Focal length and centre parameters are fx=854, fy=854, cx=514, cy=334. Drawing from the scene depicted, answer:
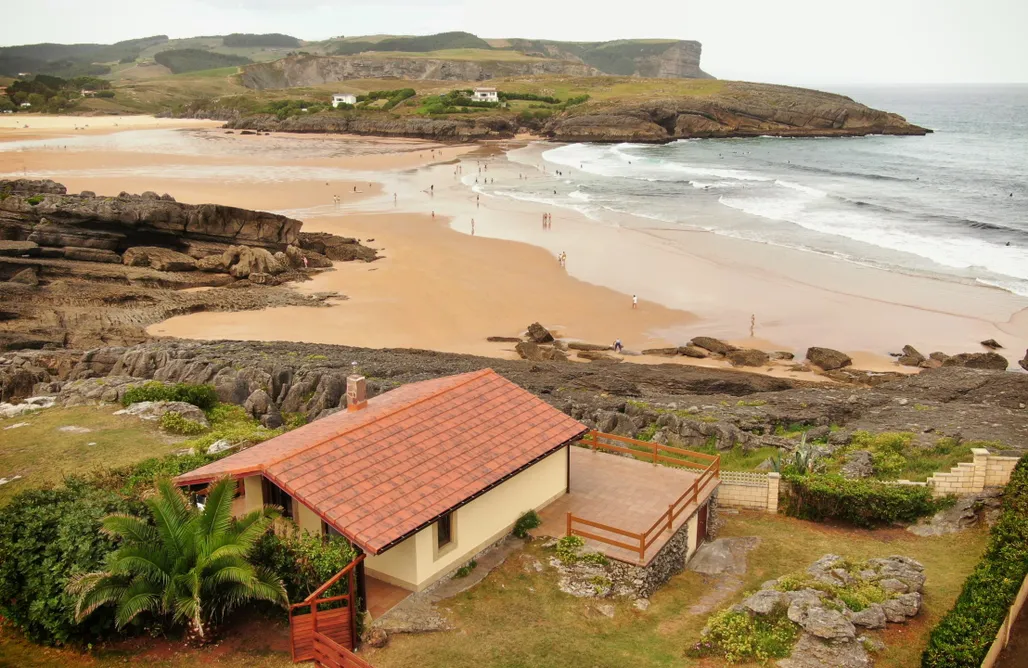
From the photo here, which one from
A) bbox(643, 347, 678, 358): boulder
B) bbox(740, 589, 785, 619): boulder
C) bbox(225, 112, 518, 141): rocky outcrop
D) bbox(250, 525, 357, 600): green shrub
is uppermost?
bbox(225, 112, 518, 141): rocky outcrop

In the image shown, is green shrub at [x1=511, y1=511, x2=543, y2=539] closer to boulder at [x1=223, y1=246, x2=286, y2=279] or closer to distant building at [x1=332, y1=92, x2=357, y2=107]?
boulder at [x1=223, y1=246, x2=286, y2=279]

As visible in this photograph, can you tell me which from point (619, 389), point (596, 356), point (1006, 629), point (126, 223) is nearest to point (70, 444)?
point (619, 389)

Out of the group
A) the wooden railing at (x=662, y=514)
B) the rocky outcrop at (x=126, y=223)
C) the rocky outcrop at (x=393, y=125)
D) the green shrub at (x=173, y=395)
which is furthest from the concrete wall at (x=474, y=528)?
the rocky outcrop at (x=393, y=125)

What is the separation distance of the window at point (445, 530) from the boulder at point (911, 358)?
24064 mm

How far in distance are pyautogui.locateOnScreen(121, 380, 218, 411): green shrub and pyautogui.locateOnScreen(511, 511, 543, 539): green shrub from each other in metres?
11.0

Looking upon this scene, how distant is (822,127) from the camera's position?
431ft

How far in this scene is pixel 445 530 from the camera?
46.6 ft

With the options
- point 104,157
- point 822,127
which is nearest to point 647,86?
point 822,127

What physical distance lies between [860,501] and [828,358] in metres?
15.2

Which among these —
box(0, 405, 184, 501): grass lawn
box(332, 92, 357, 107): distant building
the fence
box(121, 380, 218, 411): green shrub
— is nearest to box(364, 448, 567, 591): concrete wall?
the fence

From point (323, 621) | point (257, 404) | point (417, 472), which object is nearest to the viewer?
point (323, 621)

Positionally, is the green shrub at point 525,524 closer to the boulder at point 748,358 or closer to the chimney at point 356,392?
the chimney at point 356,392

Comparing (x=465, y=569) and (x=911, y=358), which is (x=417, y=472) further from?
(x=911, y=358)

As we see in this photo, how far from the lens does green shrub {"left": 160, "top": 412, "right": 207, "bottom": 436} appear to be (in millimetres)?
20875
